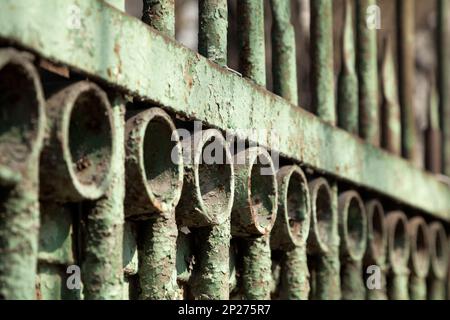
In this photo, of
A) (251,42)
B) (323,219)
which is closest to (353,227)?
(323,219)

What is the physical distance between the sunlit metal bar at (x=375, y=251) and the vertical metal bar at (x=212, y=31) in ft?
2.96

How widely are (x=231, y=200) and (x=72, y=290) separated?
19.4 inches

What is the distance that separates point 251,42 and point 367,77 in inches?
32.6

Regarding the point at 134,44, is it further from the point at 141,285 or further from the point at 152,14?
the point at 141,285

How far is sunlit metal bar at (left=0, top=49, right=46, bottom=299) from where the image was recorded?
164 centimetres

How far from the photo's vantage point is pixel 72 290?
1875mm

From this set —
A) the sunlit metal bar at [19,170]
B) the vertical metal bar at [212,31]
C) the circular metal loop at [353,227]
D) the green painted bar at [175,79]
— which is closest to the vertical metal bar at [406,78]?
the green painted bar at [175,79]

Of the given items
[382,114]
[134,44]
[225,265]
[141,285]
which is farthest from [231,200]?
[382,114]

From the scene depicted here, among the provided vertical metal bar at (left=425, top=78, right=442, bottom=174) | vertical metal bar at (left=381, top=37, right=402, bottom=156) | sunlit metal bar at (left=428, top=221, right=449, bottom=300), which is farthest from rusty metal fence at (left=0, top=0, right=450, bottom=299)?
vertical metal bar at (left=425, top=78, right=442, bottom=174)

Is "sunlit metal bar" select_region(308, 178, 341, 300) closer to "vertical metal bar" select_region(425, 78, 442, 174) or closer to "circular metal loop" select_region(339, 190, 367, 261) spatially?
"circular metal loop" select_region(339, 190, 367, 261)

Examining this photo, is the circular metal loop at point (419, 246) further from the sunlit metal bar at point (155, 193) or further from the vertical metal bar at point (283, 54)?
the sunlit metal bar at point (155, 193)

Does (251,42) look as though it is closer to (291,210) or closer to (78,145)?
(291,210)

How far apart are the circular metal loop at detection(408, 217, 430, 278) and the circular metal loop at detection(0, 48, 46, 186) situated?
77.7 inches

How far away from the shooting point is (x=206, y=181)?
2.31m
